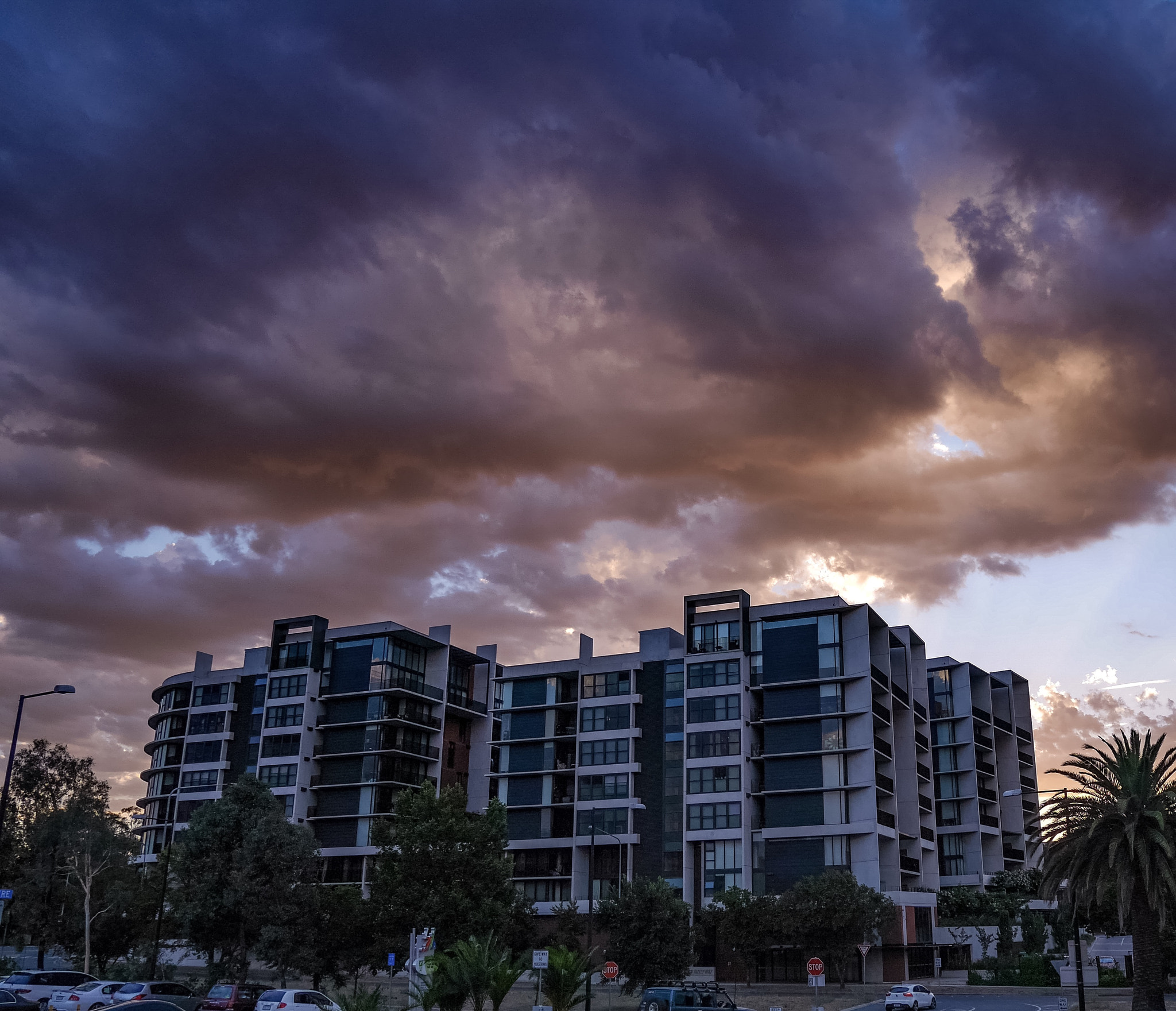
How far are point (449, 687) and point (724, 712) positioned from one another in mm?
32203

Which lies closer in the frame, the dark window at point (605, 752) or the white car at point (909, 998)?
the white car at point (909, 998)

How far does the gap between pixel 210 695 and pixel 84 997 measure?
74.4m

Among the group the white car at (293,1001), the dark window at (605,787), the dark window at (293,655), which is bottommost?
the white car at (293,1001)

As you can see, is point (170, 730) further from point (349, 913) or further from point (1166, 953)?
point (1166, 953)

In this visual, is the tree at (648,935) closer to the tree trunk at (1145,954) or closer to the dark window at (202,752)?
the tree trunk at (1145,954)

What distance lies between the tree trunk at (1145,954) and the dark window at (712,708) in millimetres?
53716

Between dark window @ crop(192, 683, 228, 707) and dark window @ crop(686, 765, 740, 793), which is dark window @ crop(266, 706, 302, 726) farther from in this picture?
dark window @ crop(686, 765, 740, 793)

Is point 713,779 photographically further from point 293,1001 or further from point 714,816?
point 293,1001

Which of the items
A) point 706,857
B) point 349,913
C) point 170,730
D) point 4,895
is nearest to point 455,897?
point 349,913

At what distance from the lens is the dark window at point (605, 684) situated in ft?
339

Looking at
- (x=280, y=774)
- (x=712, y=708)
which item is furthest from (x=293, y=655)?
(x=712, y=708)

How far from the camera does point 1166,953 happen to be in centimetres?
6581

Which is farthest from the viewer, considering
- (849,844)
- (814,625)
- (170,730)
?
(170,730)

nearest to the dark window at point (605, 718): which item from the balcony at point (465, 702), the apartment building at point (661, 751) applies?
the apartment building at point (661, 751)
